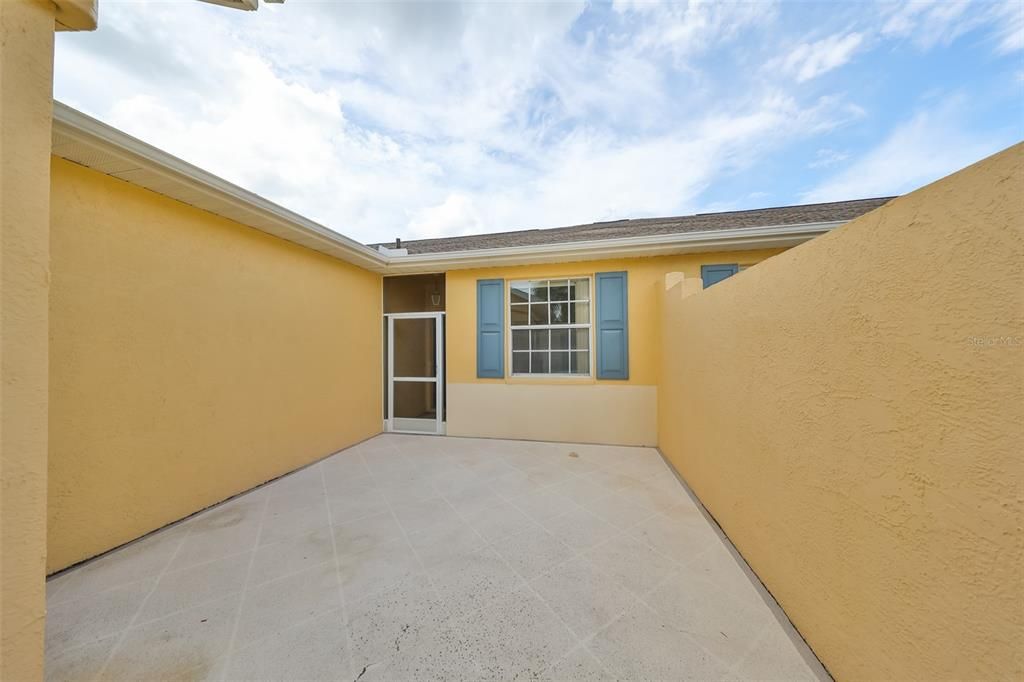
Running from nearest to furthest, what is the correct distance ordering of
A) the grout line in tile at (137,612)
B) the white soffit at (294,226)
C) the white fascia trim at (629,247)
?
the grout line in tile at (137,612)
the white soffit at (294,226)
the white fascia trim at (629,247)

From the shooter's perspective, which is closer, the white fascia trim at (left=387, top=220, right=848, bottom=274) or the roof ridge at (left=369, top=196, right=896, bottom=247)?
the white fascia trim at (left=387, top=220, right=848, bottom=274)


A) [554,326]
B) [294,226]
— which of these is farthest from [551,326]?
[294,226]

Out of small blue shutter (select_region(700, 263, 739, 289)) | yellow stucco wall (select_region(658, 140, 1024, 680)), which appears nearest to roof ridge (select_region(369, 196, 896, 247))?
small blue shutter (select_region(700, 263, 739, 289))

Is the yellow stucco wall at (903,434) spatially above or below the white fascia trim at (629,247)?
below

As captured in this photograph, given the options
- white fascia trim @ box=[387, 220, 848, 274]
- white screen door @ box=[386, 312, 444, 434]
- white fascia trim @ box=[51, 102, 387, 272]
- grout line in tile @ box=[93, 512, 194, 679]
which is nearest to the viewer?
grout line in tile @ box=[93, 512, 194, 679]

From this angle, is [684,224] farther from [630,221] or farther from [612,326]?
[612,326]

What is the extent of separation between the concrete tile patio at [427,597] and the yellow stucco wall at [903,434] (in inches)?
20.0

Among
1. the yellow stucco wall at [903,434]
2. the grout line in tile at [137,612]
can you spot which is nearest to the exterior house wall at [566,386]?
the yellow stucco wall at [903,434]

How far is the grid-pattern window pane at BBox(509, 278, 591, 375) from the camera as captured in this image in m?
5.26

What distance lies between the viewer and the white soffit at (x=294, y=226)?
7.25ft

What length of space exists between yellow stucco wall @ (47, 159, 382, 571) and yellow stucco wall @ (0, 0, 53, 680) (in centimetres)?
168

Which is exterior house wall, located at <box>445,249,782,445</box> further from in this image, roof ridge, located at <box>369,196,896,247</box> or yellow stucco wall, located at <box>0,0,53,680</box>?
yellow stucco wall, located at <box>0,0,53,680</box>

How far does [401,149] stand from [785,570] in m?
7.85

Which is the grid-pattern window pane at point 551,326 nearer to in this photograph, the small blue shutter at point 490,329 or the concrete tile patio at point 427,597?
A: the small blue shutter at point 490,329
